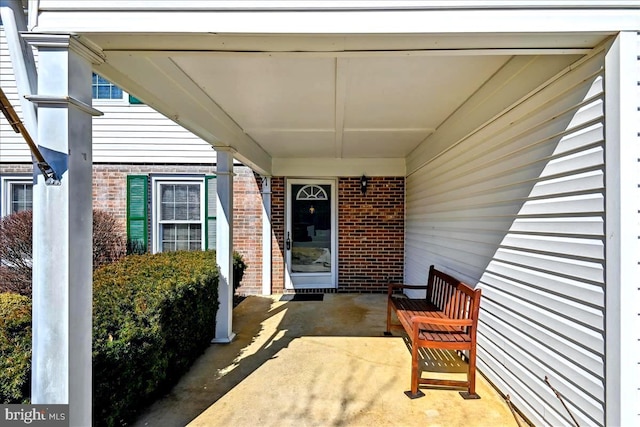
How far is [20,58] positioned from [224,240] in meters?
2.65

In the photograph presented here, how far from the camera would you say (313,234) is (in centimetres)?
664

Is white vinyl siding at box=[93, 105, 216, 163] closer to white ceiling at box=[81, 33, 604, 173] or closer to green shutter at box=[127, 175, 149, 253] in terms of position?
green shutter at box=[127, 175, 149, 253]

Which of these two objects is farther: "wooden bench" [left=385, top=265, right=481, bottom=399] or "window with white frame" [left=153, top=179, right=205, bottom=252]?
"window with white frame" [left=153, top=179, right=205, bottom=252]

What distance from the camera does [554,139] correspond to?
6.95ft

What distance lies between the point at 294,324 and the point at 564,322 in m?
3.38

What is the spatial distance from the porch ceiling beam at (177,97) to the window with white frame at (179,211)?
91.1 inches

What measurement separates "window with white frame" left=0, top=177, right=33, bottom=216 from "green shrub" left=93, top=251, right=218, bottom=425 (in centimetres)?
402

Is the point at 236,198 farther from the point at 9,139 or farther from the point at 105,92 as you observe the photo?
the point at 9,139

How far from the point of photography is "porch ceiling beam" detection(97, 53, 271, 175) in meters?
2.04

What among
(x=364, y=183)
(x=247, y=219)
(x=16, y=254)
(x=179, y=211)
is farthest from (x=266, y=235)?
(x=16, y=254)

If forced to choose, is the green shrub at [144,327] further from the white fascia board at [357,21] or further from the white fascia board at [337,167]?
the white fascia board at [337,167]

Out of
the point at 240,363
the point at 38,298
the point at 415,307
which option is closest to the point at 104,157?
the point at 240,363

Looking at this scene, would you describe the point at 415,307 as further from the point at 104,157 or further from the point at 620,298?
the point at 104,157
